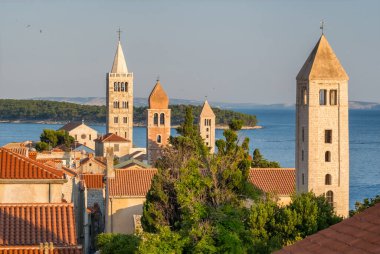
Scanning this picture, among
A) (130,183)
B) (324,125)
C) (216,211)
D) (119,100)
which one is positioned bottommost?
(130,183)

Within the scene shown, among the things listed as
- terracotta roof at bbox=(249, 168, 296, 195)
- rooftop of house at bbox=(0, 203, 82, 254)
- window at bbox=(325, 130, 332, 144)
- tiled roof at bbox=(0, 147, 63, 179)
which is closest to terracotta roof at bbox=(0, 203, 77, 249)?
rooftop of house at bbox=(0, 203, 82, 254)

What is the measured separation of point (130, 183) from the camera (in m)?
41.9

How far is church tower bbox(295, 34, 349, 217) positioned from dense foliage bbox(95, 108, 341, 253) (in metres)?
5.43

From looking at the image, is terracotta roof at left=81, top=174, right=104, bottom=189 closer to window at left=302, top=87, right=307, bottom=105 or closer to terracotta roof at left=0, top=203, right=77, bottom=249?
window at left=302, top=87, right=307, bottom=105

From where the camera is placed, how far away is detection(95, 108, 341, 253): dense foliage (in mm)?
15594

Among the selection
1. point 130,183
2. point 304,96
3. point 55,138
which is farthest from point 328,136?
point 55,138

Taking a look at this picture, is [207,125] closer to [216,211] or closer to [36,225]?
[36,225]

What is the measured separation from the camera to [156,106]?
84875 millimetres

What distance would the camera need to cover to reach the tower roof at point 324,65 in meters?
45.4

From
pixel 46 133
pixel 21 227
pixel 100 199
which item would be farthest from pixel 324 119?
pixel 46 133

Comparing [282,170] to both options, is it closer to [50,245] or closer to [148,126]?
[50,245]

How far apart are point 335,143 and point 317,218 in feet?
57.7

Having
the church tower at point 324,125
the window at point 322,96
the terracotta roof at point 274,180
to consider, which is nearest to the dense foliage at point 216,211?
the terracotta roof at point 274,180

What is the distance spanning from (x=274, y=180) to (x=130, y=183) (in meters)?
6.04
